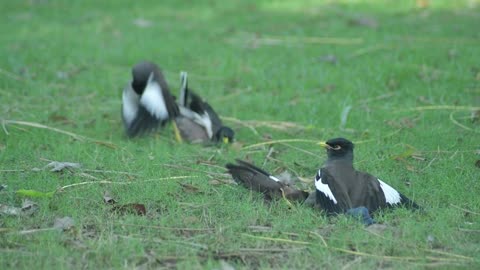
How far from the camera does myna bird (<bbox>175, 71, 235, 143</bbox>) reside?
21.9ft

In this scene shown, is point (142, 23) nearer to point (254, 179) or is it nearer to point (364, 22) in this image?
point (364, 22)

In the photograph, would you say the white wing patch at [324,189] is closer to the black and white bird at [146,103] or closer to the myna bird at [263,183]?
the myna bird at [263,183]

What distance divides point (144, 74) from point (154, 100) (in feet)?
0.93

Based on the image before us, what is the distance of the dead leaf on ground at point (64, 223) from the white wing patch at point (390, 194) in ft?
6.22

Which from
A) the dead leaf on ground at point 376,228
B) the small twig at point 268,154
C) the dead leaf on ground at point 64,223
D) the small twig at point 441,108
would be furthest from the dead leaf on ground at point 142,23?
the dead leaf on ground at point 376,228

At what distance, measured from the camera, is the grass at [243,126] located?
4453mm

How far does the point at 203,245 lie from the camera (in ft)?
14.5

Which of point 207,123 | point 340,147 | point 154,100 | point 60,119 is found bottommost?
point 60,119

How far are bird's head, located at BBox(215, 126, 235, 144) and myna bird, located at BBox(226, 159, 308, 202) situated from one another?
115cm

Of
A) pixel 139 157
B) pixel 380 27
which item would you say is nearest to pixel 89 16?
pixel 380 27

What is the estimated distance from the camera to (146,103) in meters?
7.07

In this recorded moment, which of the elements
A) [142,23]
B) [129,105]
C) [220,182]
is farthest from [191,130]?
[142,23]

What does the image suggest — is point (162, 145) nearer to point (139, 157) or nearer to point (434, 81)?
point (139, 157)

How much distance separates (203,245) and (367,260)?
883 millimetres
